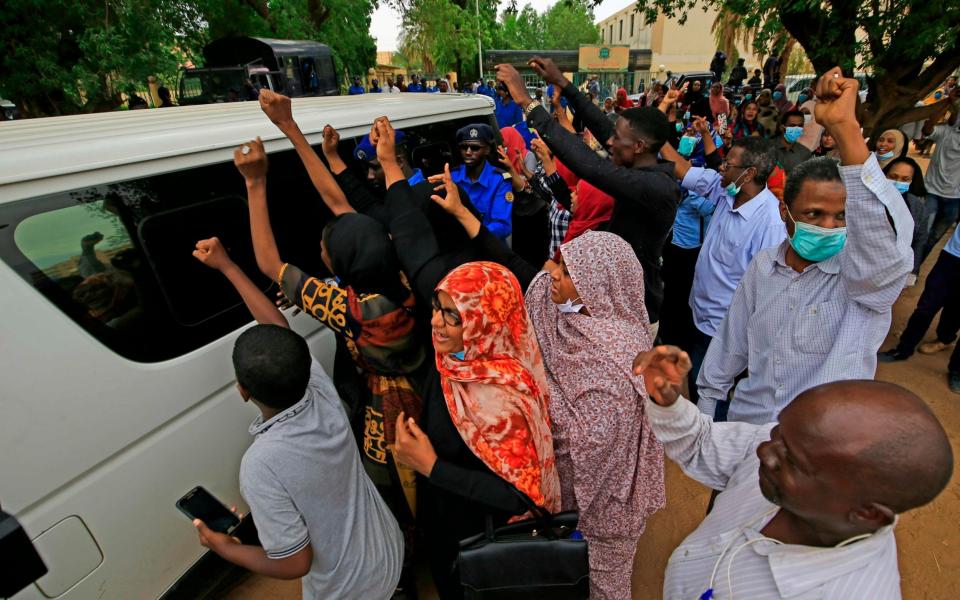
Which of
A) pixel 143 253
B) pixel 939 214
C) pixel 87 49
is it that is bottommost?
pixel 939 214

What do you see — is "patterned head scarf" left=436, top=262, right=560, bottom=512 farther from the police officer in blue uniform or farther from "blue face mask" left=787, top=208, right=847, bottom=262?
the police officer in blue uniform

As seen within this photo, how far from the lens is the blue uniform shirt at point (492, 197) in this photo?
3.50 m

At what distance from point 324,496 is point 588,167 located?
190 centimetres

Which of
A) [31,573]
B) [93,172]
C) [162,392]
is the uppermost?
[93,172]

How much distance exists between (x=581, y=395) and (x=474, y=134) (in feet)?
8.42

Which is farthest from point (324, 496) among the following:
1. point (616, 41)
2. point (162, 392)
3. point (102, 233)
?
point (616, 41)

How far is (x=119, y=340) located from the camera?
60.2 inches

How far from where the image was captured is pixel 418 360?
1907 millimetres

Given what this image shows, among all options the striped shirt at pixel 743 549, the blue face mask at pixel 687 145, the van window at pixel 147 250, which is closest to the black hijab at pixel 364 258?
the van window at pixel 147 250

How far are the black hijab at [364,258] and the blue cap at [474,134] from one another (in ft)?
6.52

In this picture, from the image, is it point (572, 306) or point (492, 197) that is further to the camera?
point (492, 197)

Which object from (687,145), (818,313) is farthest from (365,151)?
(687,145)

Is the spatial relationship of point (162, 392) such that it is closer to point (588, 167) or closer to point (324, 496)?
point (324, 496)

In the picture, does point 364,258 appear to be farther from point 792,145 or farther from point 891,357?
point 792,145
